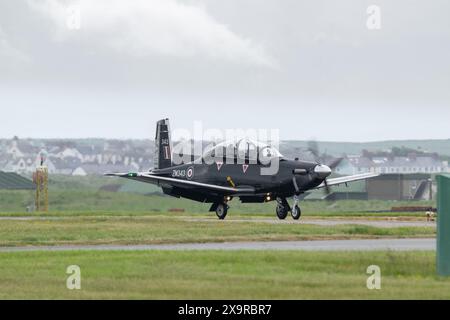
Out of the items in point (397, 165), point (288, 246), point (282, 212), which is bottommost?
point (288, 246)

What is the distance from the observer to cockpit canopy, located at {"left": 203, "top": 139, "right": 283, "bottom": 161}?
151ft

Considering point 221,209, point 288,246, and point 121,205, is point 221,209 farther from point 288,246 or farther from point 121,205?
point 288,246

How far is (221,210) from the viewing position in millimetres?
48781

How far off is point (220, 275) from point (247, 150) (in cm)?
2657

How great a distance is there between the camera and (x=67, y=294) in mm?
17609

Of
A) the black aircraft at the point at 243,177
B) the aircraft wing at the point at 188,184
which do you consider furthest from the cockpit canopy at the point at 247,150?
the aircraft wing at the point at 188,184

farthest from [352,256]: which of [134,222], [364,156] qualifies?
[364,156]

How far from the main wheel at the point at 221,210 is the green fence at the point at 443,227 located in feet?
93.9

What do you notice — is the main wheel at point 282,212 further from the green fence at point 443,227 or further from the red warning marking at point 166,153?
the green fence at point 443,227

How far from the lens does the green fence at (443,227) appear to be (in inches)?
790

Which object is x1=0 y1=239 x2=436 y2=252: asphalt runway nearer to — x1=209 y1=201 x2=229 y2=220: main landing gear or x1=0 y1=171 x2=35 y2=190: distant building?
x1=209 y1=201 x2=229 y2=220: main landing gear

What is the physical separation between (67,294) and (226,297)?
2.88 metres

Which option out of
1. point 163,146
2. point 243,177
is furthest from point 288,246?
point 163,146
